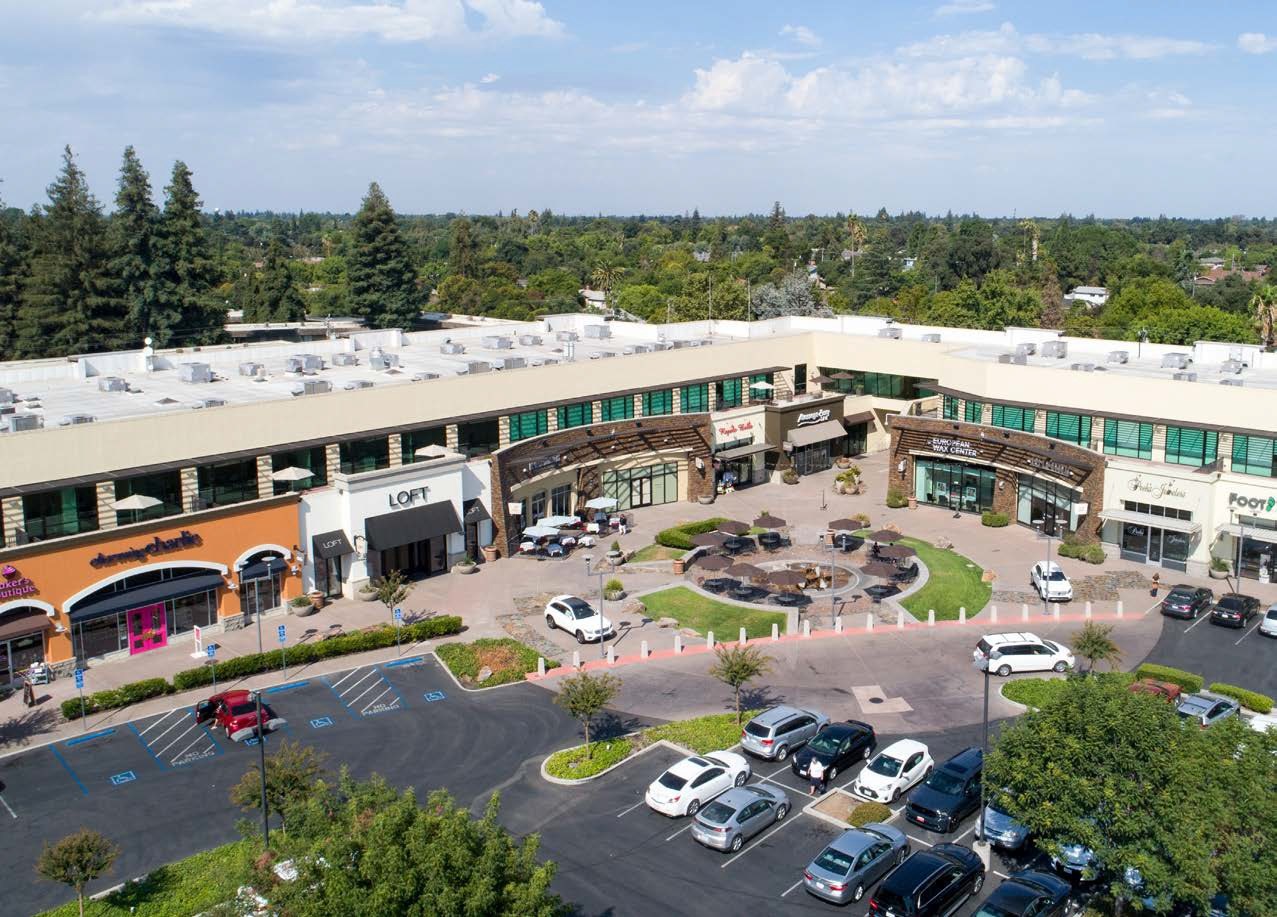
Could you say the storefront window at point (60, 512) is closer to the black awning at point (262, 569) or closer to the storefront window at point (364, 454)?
the black awning at point (262, 569)

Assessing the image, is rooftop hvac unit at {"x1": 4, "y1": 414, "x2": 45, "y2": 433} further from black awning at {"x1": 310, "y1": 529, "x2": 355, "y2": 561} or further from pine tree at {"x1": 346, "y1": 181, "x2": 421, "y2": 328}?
pine tree at {"x1": 346, "y1": 181, "x2": 421, "y2": 328}

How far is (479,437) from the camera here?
188 feet

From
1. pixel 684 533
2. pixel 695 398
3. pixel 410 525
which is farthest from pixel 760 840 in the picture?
pixel 695 398

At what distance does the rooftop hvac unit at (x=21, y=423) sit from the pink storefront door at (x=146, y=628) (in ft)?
26.9

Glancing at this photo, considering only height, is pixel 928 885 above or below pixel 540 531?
below

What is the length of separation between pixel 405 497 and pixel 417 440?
332 cm

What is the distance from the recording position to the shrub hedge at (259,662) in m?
39.3

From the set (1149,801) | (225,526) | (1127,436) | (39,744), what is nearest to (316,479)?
(225,526)

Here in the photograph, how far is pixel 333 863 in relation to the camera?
18766 mm

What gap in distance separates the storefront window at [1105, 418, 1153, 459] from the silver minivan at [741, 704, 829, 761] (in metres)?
29.7

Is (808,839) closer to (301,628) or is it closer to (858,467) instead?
(301,628)

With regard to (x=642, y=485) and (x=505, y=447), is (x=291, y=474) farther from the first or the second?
(x=642, y=485)

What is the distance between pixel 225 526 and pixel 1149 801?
3678 centimetres

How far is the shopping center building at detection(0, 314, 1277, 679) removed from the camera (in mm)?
43750
